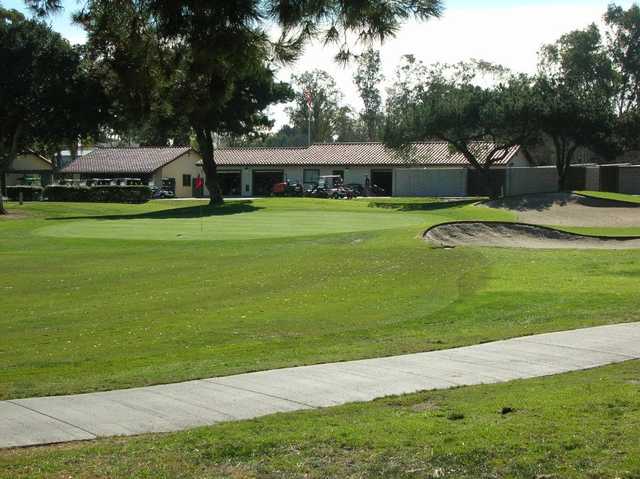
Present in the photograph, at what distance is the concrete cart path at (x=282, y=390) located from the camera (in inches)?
313

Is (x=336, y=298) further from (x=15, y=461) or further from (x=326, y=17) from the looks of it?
(x=15, y=461)

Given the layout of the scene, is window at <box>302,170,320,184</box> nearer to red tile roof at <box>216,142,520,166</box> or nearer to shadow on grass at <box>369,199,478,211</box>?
red tile roof at <box>216,142,520,166</box>

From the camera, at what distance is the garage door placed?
88.8m

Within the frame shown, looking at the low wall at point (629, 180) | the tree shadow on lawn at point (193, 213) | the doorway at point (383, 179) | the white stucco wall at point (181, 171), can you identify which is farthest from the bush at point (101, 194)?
the low wall at point (629, 180)

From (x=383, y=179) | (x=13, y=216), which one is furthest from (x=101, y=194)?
(x=383, y=179)

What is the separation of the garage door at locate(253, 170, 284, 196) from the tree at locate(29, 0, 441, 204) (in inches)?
3097

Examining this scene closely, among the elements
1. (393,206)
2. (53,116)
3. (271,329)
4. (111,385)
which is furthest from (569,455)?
(393,206)

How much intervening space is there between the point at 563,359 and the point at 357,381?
282 centimetres

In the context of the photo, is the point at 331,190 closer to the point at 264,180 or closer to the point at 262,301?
the point at 264,180

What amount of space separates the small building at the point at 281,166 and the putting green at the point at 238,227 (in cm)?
3538

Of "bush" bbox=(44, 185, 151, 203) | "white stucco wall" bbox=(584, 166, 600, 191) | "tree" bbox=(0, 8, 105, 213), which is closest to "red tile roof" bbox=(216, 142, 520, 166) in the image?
"white stucco wall" bbox=(584, 166, 600, 191)

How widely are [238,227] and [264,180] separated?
5207cm

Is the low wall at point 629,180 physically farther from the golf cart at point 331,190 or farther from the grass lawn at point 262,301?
the grass lawn at point 262,301

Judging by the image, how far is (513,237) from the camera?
97.5 feet
